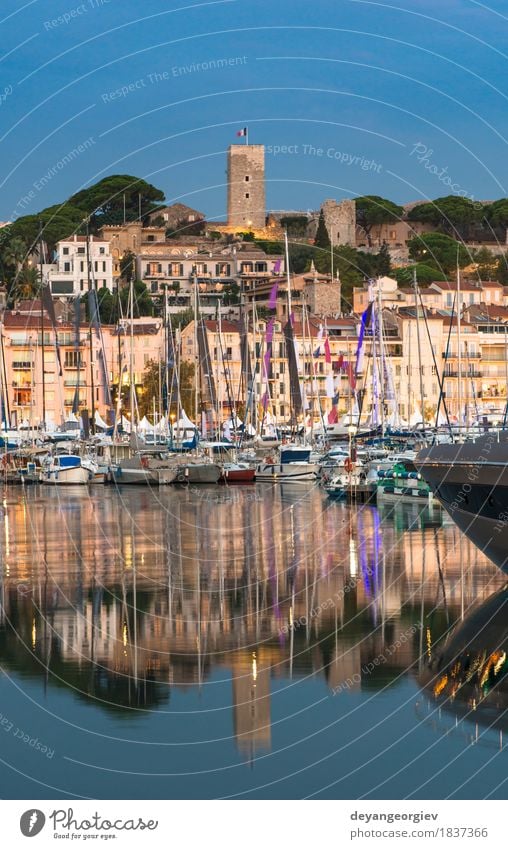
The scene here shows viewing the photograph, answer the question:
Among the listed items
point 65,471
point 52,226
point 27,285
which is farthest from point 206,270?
point 65,471

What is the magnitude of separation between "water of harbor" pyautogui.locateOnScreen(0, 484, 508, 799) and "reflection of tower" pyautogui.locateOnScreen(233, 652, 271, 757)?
0.03 meters

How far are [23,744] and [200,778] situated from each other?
252 centimetres

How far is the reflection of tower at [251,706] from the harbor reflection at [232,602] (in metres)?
0.02

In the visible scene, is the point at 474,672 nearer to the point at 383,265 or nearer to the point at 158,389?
the point at 158,389

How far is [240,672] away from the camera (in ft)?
72.3

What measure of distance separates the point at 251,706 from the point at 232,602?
8887 mm

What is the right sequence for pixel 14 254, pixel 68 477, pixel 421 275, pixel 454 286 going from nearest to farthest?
pixel 68 477
pixel 14 254
pixel 454 286
pixel 421 275

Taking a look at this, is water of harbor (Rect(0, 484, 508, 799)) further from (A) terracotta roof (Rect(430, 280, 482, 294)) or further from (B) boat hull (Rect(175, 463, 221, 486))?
(A) terracotta roof (Rect(430, 280, 482, 294))

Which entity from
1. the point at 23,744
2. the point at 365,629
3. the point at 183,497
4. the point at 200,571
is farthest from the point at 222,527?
the point at 23,744

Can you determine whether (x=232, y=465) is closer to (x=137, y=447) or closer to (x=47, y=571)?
(x=137, y=447)

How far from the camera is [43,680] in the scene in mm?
21672

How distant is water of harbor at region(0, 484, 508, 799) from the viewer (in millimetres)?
17375

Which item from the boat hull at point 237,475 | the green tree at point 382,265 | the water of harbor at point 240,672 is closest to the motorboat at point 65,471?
the boat hull at point 237,475

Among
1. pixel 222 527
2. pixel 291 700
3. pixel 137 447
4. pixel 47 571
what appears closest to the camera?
pixel 291 700
